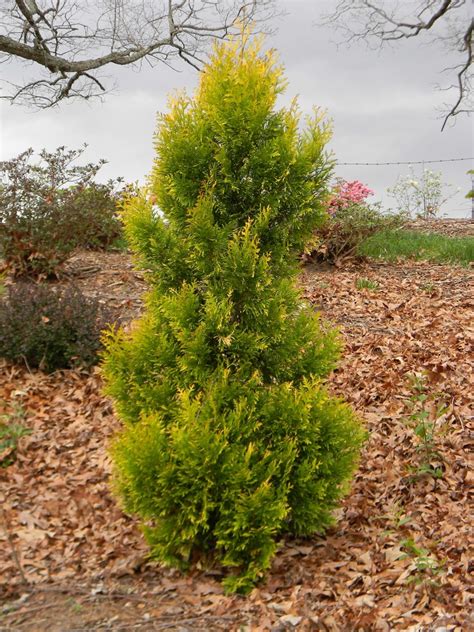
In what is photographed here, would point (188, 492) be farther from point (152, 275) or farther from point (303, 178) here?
point (303, 178)

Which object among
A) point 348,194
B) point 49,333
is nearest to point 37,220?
point 49,333

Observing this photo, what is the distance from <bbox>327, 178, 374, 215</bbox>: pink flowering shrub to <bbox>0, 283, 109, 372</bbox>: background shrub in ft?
19.3

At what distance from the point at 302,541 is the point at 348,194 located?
8976mm

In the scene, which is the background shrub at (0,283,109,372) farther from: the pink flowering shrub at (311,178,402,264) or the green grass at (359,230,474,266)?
the green grass at (359,230,474,266)

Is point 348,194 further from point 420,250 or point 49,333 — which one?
point 49,333

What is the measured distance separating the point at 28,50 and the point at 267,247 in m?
13.7

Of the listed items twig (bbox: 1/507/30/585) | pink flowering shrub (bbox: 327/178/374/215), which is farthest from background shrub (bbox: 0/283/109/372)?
pink flowering shrub (bbox: 327/178/374/215)

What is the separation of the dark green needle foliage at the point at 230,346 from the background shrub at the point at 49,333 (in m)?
2.89

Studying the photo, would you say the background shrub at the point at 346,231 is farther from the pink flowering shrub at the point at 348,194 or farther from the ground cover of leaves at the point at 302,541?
the ground cover of leaves at the point at 302,541

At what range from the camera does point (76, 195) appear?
11.0 meters

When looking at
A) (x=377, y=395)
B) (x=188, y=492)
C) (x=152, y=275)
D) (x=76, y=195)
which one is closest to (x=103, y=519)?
(x=188, y=492)

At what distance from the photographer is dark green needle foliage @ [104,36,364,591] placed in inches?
172

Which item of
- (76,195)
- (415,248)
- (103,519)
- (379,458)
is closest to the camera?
(103,519)

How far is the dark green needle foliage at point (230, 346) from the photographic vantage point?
4.38 metres
